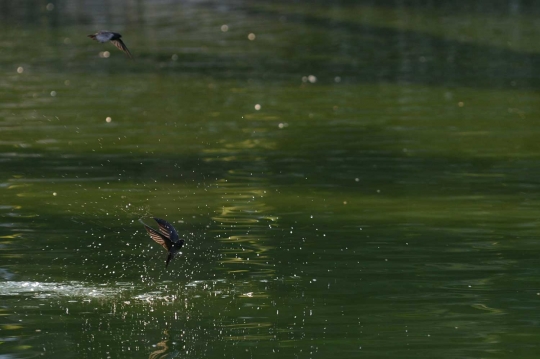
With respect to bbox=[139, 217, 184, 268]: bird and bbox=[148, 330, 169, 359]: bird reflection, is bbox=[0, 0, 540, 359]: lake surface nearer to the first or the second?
bbox=[148, 330, 169, 359]: bird reflection

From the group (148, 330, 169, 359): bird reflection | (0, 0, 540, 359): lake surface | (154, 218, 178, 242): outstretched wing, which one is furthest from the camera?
(154, 218, 178, 242): outstretched wing

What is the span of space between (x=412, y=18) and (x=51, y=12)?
32.6ft

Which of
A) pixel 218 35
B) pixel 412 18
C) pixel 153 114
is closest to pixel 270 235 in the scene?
pixel 153 114

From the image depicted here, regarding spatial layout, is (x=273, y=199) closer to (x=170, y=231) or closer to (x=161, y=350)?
(x=170, y=231)

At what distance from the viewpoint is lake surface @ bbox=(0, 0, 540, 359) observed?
343 inches

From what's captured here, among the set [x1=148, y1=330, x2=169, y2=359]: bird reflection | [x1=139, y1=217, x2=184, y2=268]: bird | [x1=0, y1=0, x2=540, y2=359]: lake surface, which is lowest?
[x1=0, y1=0, x2=540, y2=359]: lake surface

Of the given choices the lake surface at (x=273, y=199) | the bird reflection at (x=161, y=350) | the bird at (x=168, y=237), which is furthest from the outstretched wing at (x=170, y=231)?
the bird reflection at (x=161, y=350)

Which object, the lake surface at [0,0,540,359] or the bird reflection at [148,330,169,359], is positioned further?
the lake surface at [0,0,540,359]

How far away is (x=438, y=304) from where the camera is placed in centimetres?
917

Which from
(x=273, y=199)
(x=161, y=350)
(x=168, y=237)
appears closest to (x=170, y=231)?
(x=168, y=237)

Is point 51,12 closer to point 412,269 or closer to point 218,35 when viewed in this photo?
point 218,35

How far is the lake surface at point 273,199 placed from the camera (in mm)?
8719

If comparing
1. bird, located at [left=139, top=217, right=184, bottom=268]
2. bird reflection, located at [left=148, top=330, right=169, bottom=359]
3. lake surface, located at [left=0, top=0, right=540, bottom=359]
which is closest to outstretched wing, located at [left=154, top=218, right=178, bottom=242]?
bird, located at [left=139, top=217, right=184, bottom=268]

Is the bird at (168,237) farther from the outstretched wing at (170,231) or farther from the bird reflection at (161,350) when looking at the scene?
the bird reflection at (161,350)
